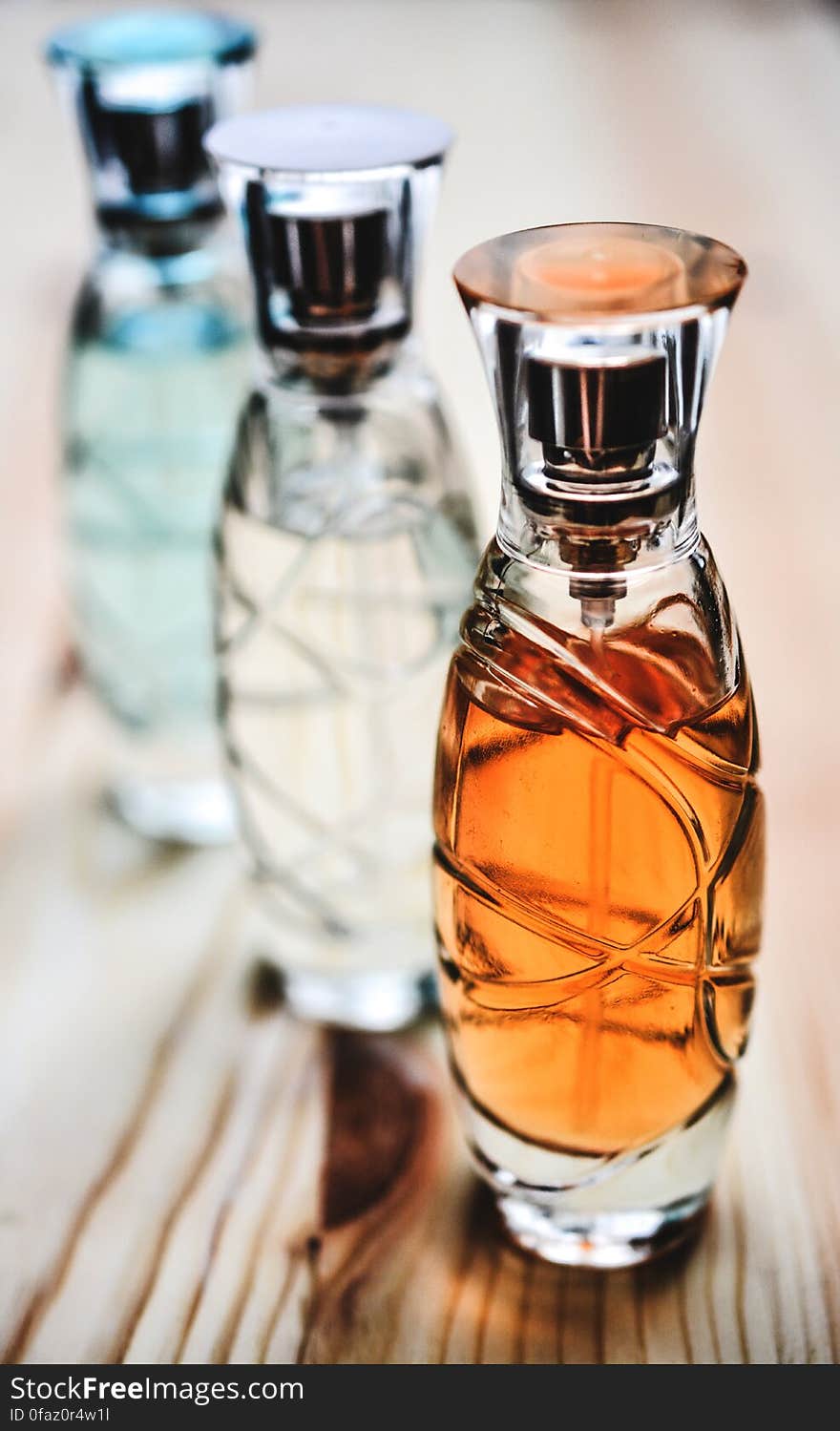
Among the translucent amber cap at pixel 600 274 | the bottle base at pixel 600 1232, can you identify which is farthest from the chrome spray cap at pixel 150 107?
the bottle base at pixel 600 1232

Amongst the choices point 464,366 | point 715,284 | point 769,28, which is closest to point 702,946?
point 715,284

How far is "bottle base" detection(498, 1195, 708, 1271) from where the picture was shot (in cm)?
37

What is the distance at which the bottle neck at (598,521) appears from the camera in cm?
28

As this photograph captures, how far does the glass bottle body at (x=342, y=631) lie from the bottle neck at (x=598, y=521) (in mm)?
95

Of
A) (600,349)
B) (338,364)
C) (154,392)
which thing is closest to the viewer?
(600,349)

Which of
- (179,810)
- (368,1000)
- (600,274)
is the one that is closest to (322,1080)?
(368,1000)

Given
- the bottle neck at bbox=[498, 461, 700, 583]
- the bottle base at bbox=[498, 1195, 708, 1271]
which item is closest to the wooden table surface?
the bottle base at bbox=[498, 1195, 708, 1271]

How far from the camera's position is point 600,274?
28cm

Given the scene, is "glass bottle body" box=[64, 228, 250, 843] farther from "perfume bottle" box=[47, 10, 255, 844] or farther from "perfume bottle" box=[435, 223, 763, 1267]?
"perfume bottle" box=[435, 223, 763, 1267]

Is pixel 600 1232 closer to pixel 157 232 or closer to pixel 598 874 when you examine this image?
pixel 598 874

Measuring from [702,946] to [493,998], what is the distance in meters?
0.05

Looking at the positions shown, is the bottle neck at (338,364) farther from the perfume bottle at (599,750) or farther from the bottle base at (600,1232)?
the bottle base at (600,1232)

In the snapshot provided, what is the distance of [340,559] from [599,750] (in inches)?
4.8
